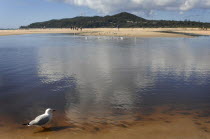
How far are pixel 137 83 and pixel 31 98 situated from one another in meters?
6.46

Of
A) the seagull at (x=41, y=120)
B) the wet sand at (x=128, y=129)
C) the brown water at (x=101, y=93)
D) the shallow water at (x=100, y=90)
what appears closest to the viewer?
the wet sand at (x=128, y=129)

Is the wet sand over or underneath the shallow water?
underneath

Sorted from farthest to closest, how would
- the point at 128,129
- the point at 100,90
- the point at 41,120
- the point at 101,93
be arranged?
the point at 100,90 → the point at 101,93 → the point at 128,129 → the point at 41,120

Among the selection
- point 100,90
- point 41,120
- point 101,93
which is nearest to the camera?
point 41,120

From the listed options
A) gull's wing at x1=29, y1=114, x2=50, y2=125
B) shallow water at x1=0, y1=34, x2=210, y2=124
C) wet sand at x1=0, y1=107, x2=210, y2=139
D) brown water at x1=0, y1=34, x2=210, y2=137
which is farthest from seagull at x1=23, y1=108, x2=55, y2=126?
shallow water at x1=0, y1=34, x2=210, y2=124

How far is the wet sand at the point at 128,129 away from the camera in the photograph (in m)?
8.66

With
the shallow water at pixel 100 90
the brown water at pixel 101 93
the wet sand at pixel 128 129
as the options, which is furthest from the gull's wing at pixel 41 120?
the shallow water at pixel 100 90

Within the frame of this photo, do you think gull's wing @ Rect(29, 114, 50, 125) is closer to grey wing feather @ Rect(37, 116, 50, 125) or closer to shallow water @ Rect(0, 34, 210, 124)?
grey wing feather @ Rect(37, 116, 50, 125)

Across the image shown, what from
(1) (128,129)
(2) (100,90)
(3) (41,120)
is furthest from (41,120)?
(2) (100,90)

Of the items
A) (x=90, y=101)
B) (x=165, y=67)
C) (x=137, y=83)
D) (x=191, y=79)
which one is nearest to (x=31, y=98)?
(x=90, y=101)

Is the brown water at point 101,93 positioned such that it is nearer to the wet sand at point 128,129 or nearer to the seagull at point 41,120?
the wet sand at point 128,129

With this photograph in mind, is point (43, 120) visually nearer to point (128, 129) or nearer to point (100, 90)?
point (128, 129)

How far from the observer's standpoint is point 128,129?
910cm

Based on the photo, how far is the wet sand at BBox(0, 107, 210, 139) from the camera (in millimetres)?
8664
